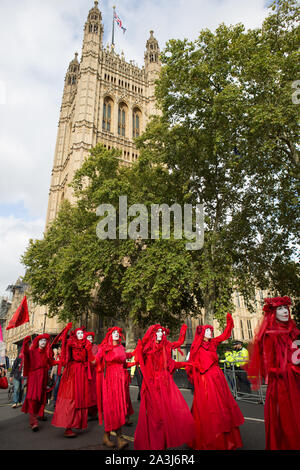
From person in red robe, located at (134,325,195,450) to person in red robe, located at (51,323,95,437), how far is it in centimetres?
171

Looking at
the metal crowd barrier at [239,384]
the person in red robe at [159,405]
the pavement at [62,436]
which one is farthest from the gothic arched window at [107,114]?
the person in red robe at [159,405]

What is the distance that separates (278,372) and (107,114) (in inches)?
1826

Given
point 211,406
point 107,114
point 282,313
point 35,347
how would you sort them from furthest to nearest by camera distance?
point 107,114, point 35,347, point 211,406, point 282,313

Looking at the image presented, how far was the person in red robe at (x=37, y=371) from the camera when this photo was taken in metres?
6.37

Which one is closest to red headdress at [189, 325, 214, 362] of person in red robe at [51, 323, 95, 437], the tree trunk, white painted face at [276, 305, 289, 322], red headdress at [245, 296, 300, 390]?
red headdress at [245, 296, 300, 390]

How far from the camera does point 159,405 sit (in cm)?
410

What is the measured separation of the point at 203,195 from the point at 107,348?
13581mm

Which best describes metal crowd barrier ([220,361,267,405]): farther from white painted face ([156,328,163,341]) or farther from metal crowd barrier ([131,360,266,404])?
white painted face ([156,328,163,341])

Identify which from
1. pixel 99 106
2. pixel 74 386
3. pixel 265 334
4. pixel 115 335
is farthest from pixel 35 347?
pixel 99 106

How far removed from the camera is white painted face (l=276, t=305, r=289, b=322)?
3.84 metres

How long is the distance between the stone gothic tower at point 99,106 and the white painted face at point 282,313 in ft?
116

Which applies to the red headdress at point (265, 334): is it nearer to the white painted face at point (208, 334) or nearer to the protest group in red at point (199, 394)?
the protest group in red at point (199, 394)

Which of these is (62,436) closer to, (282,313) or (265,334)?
(265,334)
